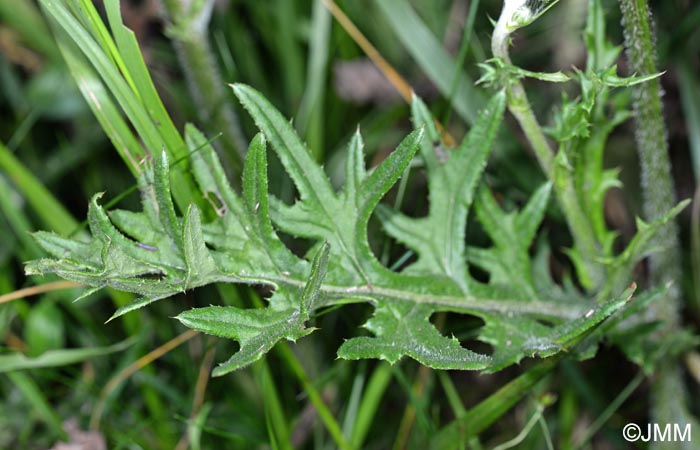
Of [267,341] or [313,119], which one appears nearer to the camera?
[267,341]

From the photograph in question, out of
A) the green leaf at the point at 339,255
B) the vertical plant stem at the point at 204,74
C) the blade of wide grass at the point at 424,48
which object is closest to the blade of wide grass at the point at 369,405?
the green leaf at the point at 339,255

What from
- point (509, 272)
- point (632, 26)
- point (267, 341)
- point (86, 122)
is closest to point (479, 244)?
point (509, 272)

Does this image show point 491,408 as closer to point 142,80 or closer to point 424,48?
point 142,80

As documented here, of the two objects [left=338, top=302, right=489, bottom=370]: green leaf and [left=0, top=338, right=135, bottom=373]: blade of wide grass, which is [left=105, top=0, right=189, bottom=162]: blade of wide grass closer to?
[left=338, top=302, right=489, bottom=370]: green leaf

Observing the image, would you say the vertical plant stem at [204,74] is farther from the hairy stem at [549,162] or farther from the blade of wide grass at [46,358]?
the hairy stem at [549,162]

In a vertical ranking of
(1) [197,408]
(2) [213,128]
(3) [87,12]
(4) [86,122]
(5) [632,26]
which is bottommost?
(1) [197,408]

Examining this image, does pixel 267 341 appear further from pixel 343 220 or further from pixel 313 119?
pixel 313 119
